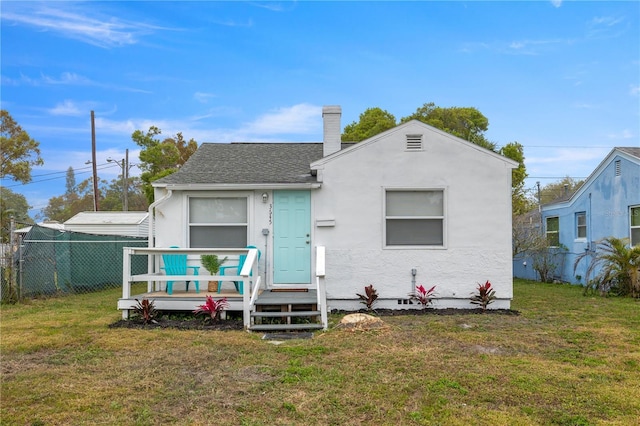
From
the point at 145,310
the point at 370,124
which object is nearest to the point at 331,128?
the point at 145,310

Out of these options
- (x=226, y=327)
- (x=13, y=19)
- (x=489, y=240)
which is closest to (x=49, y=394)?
(x=226, y=327)

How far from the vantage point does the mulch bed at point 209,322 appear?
731 cm

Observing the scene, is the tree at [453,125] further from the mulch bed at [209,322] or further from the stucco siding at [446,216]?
the mulch bed at [209,322]

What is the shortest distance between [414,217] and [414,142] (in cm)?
147

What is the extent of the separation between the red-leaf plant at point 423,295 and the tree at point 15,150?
29360 mm

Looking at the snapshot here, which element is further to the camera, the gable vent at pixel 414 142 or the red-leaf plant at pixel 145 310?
the gable vent at pixel 414 142

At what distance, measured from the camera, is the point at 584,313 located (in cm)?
867

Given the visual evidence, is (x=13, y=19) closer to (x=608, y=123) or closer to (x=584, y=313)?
(x=584, y=313)

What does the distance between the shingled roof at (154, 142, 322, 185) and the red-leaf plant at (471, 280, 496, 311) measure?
385 centimetres

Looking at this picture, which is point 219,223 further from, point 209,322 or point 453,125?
point 453,125

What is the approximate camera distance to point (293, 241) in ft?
30.1

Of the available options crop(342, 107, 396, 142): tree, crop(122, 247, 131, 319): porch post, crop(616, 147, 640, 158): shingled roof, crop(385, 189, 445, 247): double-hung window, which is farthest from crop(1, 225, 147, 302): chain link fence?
crop(342, 107, 396, 142): tree

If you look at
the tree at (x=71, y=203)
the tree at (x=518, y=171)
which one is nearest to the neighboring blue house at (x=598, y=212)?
the tree at (x=518, y=171)

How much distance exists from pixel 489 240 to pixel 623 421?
18.7ft
